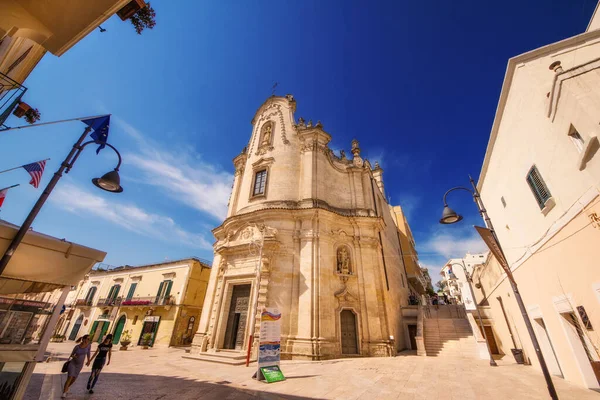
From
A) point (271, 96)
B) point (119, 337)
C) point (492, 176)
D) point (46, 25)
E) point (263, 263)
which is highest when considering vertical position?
point (271, 96)

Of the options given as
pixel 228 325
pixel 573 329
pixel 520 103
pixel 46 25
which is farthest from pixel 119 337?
pixel 520 103

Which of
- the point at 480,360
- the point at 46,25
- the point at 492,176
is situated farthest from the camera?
the point at 480,360

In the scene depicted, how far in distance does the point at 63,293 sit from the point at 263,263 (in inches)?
434

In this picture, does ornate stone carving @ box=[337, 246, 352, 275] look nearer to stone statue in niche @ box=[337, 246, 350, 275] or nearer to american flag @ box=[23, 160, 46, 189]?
stone statue in niche @ box=[337, 246, 350, 275]

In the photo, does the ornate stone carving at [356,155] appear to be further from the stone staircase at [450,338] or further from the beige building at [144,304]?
the beige building at [144,304]

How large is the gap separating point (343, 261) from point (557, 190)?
11.5 m

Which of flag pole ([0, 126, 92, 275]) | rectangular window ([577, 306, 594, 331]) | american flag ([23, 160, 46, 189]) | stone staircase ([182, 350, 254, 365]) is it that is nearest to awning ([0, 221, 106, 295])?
flag pole ([0, 126, 92, 275])

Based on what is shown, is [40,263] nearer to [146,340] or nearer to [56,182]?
[56,182]

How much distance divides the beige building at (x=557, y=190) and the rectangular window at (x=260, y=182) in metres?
14.6

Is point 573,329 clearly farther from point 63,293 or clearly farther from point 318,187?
point 318,187

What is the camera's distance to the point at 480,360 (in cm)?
1322

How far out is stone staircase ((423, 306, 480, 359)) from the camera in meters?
14.8

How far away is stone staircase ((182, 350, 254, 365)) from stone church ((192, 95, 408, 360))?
0.71 metres

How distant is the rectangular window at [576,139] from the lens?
5957 mm
